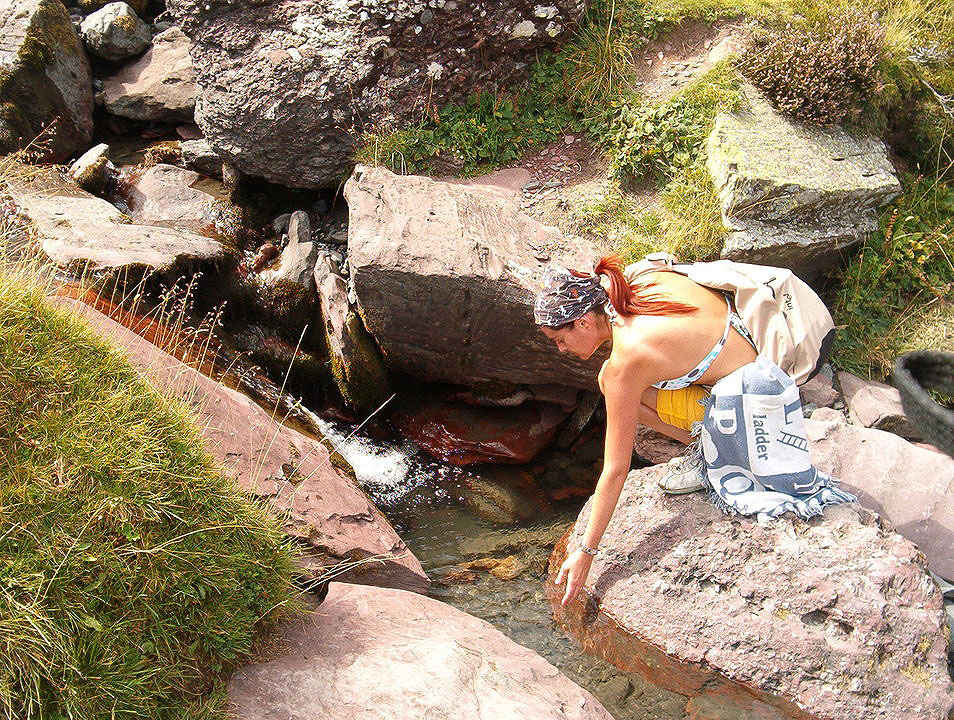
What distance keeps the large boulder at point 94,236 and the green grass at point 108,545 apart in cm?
194

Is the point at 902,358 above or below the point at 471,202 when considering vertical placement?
below

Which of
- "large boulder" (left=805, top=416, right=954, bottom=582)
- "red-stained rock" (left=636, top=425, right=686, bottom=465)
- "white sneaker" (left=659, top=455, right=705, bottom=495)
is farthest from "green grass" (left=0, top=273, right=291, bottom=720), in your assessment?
"large boulder" (left=805, top=416, right=954, bottom=582)

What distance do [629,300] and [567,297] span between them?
1.08 feet

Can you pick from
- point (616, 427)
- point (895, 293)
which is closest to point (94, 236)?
point (616, 427)

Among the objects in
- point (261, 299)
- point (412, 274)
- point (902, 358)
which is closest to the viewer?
point (412, 274)

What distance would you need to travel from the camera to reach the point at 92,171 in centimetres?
760

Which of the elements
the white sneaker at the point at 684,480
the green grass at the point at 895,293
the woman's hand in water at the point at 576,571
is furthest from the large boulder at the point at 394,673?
the green grass at the point at 895,293

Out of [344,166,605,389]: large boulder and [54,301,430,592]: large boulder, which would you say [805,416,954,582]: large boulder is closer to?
[344,166,605,389]: large boulder

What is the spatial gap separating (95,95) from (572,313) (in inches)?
297

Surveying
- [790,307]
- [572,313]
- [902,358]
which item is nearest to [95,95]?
[572,313]

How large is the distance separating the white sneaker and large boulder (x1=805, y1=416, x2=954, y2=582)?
37.9 inches

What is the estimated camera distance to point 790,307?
428 cm

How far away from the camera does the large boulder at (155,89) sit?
8750 mm

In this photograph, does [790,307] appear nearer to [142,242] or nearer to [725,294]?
[725,294]
